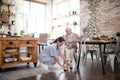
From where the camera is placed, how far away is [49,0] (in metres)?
7.97

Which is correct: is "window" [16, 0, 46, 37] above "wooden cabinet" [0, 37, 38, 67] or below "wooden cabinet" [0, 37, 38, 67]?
above

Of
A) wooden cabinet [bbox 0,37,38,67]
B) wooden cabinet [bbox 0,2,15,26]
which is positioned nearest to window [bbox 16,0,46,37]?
wooden cabinet [bbox 0,2,15,26]

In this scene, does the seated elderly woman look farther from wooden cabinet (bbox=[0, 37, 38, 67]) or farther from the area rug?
wooden cabinet (bbox=[0, 37, 38, 67])

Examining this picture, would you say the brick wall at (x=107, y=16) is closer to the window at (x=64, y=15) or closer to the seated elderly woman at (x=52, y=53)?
the window at (x=64, y=15)

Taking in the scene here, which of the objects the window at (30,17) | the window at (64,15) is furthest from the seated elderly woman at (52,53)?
the window at (30,17)

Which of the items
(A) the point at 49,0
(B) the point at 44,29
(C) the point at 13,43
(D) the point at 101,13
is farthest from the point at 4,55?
(A) the point at 49,0

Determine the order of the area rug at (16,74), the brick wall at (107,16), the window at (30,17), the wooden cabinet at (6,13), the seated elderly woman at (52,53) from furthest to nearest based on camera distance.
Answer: the window at (30,17)
the wooden cabinet at (6,13)
the brick wall at (107,16)
the seated elderly woman at (52,53)
the area rug at (16,74)

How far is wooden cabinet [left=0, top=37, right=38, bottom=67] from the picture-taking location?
130 inches

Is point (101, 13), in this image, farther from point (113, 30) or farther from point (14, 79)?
point (14, 79)

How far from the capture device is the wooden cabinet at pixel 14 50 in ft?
10.8

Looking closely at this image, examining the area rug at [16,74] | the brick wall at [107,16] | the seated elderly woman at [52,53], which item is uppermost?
the brick wall at [107,16]

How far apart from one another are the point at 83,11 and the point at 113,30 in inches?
67.6

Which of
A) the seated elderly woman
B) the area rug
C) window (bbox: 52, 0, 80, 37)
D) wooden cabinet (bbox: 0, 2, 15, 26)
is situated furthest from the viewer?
window (bbox: 52, 0, 80, 37)

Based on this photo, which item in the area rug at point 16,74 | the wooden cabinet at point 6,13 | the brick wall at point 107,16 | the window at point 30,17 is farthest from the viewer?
the window at point 30,17
